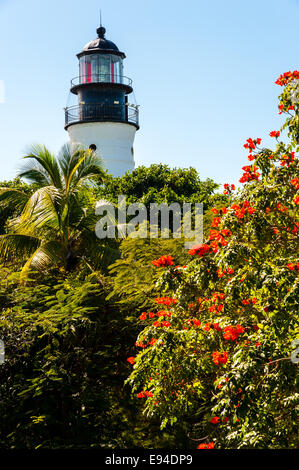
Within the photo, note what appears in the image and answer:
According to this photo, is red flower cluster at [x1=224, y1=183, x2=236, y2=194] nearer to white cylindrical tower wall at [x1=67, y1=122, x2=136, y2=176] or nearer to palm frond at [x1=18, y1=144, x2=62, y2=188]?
palm frond at [x1=18, y1=144, x2=62, y2=188]

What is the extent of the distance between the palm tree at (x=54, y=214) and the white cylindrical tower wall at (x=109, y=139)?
49.1 ft

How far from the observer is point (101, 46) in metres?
27.9

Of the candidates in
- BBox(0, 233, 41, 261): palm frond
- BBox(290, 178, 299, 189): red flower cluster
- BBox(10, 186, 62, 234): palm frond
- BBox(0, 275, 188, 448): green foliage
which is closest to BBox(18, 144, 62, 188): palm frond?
BBox(10, 186, 62, 234): palm frond

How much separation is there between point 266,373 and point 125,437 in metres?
3.46

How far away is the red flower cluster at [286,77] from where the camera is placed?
6.45 m

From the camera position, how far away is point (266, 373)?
18.6ft

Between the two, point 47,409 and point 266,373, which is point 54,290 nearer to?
point 47,409

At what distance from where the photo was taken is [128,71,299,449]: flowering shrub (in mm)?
5172

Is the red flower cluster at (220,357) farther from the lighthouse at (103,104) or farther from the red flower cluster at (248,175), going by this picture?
the lighthouse at (103,104)

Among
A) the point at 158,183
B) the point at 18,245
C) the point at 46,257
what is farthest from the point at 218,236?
the point at 158,183

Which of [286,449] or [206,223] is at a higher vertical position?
[206,223]

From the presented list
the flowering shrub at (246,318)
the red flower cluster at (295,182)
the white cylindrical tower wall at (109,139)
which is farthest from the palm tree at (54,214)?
the white cylindrical tower wall at (109,139)
